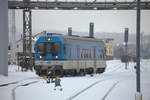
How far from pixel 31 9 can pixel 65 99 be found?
25510mm

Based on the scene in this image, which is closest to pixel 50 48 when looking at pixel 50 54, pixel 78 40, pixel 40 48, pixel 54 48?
pixel 54 48

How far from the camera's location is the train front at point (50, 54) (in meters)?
26.6

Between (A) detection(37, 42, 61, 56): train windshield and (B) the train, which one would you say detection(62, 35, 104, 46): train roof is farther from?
(A) detection(37, 42, 61, 56): train windshield

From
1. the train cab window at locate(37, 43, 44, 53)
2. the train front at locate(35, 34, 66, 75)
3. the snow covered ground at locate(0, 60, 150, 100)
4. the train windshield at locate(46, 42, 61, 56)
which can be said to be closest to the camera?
the snow covered ground at locate(0, 60, 150, 100)

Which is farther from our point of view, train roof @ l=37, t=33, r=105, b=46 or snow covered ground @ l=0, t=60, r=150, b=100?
train roof @ l=37, t=33, r=105, b=46

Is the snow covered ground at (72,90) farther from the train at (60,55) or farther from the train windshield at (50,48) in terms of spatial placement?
the train windshield at (50,48)

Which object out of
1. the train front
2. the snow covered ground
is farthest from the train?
the snow covered ground

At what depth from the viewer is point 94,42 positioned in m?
33.3

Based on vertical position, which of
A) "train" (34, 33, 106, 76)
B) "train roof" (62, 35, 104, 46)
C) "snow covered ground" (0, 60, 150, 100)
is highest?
"train roof" (62, 35, 104, 46)

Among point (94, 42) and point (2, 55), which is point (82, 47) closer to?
point (94, 42)

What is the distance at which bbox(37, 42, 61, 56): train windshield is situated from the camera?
1058 inches

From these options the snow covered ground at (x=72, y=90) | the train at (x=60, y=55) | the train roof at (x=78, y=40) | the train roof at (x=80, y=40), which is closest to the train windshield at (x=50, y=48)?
the train at (x=60, y=55)

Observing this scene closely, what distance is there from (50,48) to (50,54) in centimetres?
53

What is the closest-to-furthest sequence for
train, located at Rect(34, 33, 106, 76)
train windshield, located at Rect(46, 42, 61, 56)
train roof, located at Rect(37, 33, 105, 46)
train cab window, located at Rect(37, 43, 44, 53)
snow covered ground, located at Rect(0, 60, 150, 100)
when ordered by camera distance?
1. snow covered ground, located at Rect(0, 60, 150, 100)
2. train, located at Rect(34, 33, 106, 76)
3. train windshield, located at Rect(46, 42, 61, 56)
4. train cab window, located at Rect(37, 43, 44, 53)
5. train roof, located at Rect(37, 33, 105, 46)
